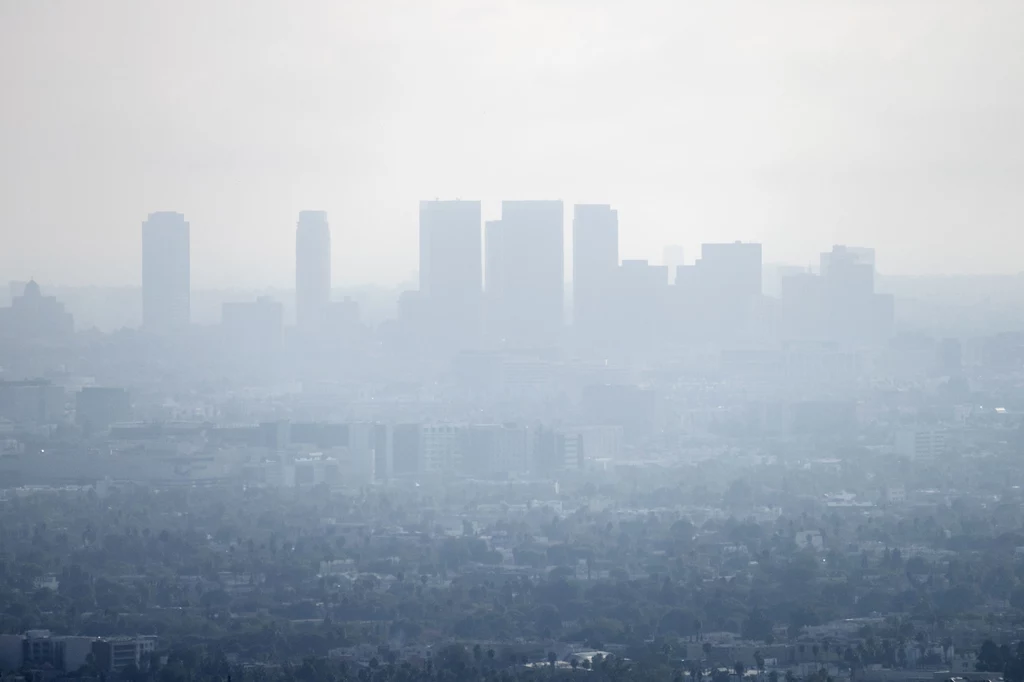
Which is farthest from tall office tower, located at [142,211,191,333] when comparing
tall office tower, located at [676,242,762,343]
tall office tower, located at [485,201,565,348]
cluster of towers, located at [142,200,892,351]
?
tall office tower, located at [676,242,762,343]

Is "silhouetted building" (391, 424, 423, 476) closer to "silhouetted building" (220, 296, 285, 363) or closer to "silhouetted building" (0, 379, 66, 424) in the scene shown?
"silhouetted building" (0, 379, 66, 424)

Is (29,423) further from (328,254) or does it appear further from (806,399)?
(328,254)

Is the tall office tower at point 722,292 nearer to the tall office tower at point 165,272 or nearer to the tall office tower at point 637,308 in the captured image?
the tall office tower at point 637,308

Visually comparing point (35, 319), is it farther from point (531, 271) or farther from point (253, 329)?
point (531, 271)

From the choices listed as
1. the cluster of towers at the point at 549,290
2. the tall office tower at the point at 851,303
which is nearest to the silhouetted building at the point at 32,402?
the cluster of towers at the point at 549,290

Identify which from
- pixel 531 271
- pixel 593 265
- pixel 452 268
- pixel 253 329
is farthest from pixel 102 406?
pixel 593 265

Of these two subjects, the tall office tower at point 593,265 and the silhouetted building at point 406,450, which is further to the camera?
the tall office tower at point 593,265
